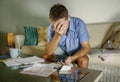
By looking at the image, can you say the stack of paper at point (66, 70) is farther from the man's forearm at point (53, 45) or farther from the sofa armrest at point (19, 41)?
the sofa armrest at point (19, 41)

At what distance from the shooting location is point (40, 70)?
1311mm

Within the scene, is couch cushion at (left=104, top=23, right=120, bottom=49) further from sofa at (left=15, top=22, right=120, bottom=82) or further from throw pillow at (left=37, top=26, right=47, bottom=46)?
throw pillow at (left=37, top=26, right=47, bottom=46)

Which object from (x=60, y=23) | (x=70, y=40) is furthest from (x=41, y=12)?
(x=60, y=23)

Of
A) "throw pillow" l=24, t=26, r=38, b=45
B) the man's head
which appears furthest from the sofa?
the man's head

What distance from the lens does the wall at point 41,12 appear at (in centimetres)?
306

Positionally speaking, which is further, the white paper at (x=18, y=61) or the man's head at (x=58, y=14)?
the man's head at (x=58, y=14)

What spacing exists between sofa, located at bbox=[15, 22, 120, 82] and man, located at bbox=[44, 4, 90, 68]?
0.48 meters

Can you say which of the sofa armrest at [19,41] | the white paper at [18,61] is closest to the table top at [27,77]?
the white paper at [18,61]

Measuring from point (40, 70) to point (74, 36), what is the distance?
0.69 metres

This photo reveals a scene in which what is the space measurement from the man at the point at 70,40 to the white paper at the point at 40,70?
348 mm

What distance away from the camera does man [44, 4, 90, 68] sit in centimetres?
174

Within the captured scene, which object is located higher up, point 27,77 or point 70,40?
point 70,40

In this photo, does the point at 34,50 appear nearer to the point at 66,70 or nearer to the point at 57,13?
the point at 57,13

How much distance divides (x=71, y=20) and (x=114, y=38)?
87 centimetres
